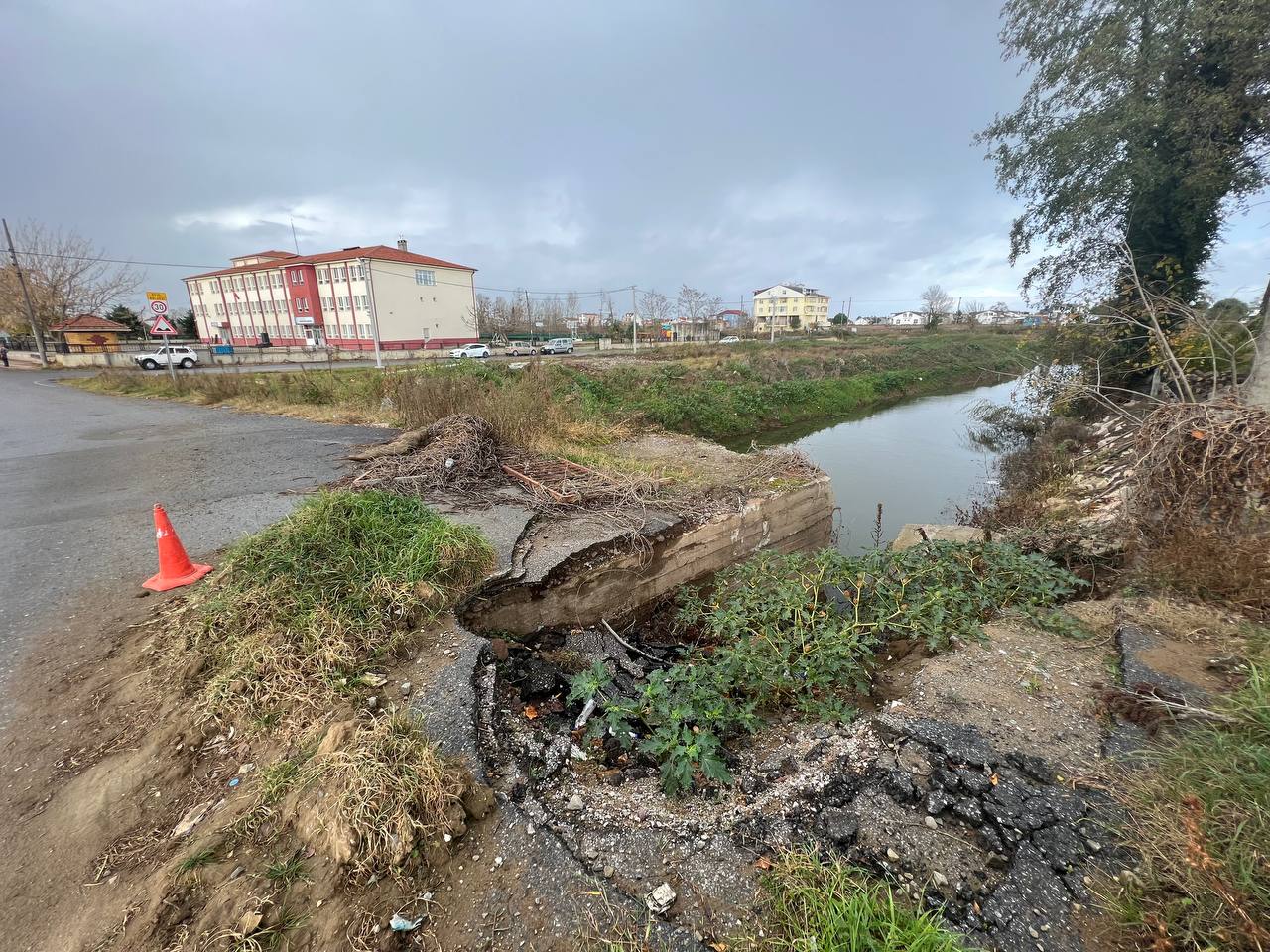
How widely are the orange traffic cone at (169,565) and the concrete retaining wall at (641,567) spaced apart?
212 centimetres

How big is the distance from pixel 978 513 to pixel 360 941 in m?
9.52

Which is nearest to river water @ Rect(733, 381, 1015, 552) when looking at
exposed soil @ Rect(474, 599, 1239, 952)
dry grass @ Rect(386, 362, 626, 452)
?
dry grass @ Rect(386, 362, 626, 452)

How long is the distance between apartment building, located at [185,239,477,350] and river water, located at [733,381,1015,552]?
31.6 m

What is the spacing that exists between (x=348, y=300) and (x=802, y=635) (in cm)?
4441

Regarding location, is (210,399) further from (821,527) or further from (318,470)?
(821,527)

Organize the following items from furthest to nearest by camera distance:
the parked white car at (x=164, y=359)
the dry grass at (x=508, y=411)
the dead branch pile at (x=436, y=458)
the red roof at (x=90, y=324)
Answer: the red roof at (x=90, y=324) < the parked white car at (x=164, y=359) < the dry grass at (x=508, y=411) < the dead branch pile at (x=436, y=458)

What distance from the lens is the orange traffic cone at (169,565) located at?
3.62 meters

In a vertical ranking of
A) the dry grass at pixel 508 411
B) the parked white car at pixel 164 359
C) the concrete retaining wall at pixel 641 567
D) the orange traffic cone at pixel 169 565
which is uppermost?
the parked white car at pixel 164 359

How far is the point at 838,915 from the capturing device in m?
1.61

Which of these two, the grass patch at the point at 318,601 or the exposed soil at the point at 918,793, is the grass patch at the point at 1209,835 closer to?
the exposed soil at the point at 918,793

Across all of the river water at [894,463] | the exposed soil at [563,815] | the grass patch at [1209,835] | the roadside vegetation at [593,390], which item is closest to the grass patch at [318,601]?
the exposed soil at [563,815]

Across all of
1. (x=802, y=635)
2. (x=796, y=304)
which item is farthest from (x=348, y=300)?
(x=796, y=304)

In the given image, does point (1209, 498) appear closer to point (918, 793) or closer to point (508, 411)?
point (918, 793)

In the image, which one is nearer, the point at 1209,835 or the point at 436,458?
the point at 1209,835
